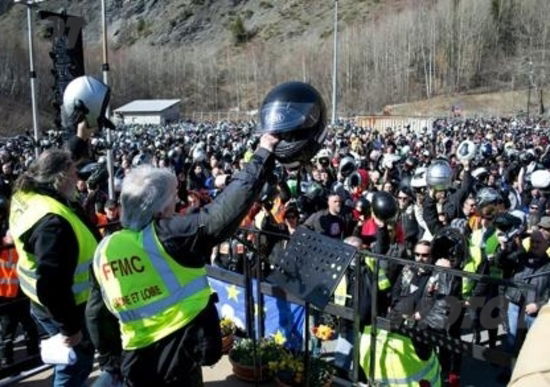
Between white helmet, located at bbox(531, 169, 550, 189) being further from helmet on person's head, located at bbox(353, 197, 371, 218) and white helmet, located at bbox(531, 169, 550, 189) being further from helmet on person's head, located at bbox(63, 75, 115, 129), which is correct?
helmet on person's head, located at bbox(63, 75, 115, 129)

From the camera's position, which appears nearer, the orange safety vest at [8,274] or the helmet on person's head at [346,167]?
the orange safety vest at [8,274]

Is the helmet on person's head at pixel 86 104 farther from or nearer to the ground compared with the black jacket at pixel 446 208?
farther from the ground

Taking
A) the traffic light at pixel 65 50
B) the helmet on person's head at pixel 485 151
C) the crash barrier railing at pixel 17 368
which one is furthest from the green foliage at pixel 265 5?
the crash barrier railing at pixel 17 368

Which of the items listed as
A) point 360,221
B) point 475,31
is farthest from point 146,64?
point 360,221

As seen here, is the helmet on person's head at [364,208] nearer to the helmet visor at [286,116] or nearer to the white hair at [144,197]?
the helmet visor at [286,116]

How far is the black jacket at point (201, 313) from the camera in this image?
2285 millimetres

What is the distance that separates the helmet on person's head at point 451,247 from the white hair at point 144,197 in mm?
3329

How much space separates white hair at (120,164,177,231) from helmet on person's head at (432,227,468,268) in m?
3.33

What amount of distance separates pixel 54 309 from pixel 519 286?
245cm

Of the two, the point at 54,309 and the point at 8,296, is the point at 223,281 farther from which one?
the point at 54,309

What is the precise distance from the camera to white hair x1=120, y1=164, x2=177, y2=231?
250cm

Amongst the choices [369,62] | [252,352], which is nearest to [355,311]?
[252,352]

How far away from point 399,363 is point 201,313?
7.11 feet

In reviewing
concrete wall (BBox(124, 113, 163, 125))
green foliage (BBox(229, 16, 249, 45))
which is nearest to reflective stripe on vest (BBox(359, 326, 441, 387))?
concrete wall (BBox(124, 113, 163, 125))
